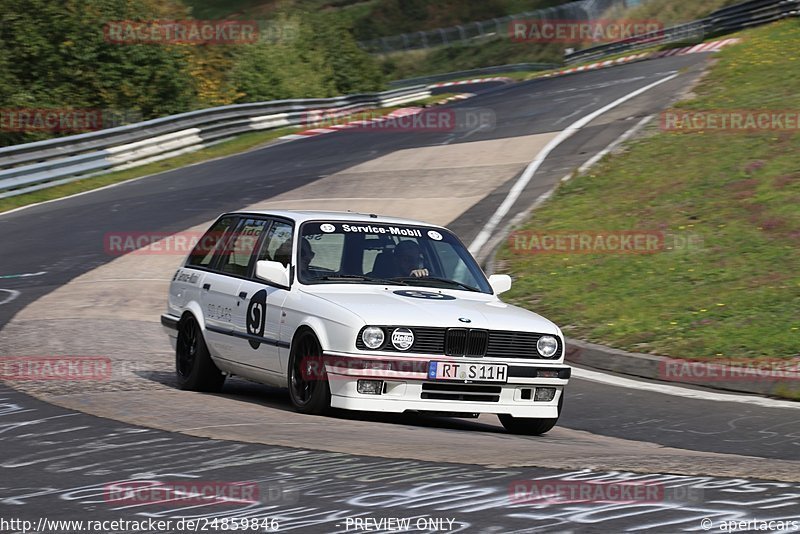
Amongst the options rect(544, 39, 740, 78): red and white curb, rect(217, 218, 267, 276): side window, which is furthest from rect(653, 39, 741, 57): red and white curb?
rect(217, 218, 267, 276): side window

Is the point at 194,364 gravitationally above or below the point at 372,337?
below

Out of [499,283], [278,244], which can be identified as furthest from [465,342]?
[278,244]

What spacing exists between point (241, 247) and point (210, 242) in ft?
2.13

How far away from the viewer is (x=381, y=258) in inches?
367

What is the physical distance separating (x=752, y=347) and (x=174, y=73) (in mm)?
26180

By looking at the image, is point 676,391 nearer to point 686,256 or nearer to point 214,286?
point 214,286

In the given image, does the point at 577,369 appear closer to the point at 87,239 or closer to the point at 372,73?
the point at 87,239

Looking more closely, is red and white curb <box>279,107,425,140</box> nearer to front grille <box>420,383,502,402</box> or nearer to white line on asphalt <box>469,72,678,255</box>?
white line on asphalt <box>469,72,678,255</box>

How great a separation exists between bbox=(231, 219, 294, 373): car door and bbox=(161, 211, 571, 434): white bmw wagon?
0.5 inches

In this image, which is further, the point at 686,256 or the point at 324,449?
the point at 686,256

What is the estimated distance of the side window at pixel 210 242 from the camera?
1041 cm

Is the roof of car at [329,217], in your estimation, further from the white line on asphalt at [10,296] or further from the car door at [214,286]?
the white line on asphalt at [10,296]

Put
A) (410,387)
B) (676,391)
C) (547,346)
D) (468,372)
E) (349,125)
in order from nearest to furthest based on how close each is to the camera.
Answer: (410,387) → (468,372) → (547,346) → (676,391) → (349,125)

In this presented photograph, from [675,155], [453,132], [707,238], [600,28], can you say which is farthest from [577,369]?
[600,28]
